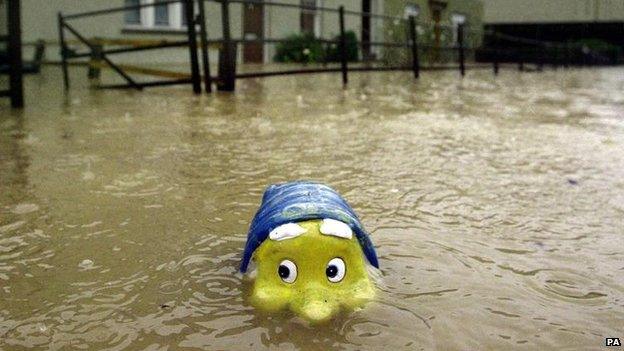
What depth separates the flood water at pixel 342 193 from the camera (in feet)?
4.97

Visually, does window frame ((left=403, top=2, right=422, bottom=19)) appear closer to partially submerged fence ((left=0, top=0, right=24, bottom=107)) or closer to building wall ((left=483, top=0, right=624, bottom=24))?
building wall ((left=483, top=0, right=624, bottom=24))

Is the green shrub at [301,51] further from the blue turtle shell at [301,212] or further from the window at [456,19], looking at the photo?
the blue turtle shell at [301,212]

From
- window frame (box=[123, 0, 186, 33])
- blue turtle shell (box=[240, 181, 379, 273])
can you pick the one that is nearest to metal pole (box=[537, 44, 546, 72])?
window frame (box=[123, 0, 186, 33])

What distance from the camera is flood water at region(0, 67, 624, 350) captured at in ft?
4.97

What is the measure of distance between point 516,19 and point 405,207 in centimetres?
2664

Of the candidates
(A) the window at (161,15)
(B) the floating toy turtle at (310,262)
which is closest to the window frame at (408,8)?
(A) the window at (161,15)

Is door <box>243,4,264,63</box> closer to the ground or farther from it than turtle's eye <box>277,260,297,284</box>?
farther from it

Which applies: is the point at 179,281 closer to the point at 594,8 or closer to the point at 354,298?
the point at 354,298

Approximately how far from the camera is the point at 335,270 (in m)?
1.58

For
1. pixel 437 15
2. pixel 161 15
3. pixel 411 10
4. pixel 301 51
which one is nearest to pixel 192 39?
pixel 161 15

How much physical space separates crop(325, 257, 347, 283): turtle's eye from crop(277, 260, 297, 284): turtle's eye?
9 cm

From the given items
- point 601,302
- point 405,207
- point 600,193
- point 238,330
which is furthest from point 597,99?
point 238,330

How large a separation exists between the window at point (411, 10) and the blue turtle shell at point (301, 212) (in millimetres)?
20346

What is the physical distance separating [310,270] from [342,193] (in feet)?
4.11
